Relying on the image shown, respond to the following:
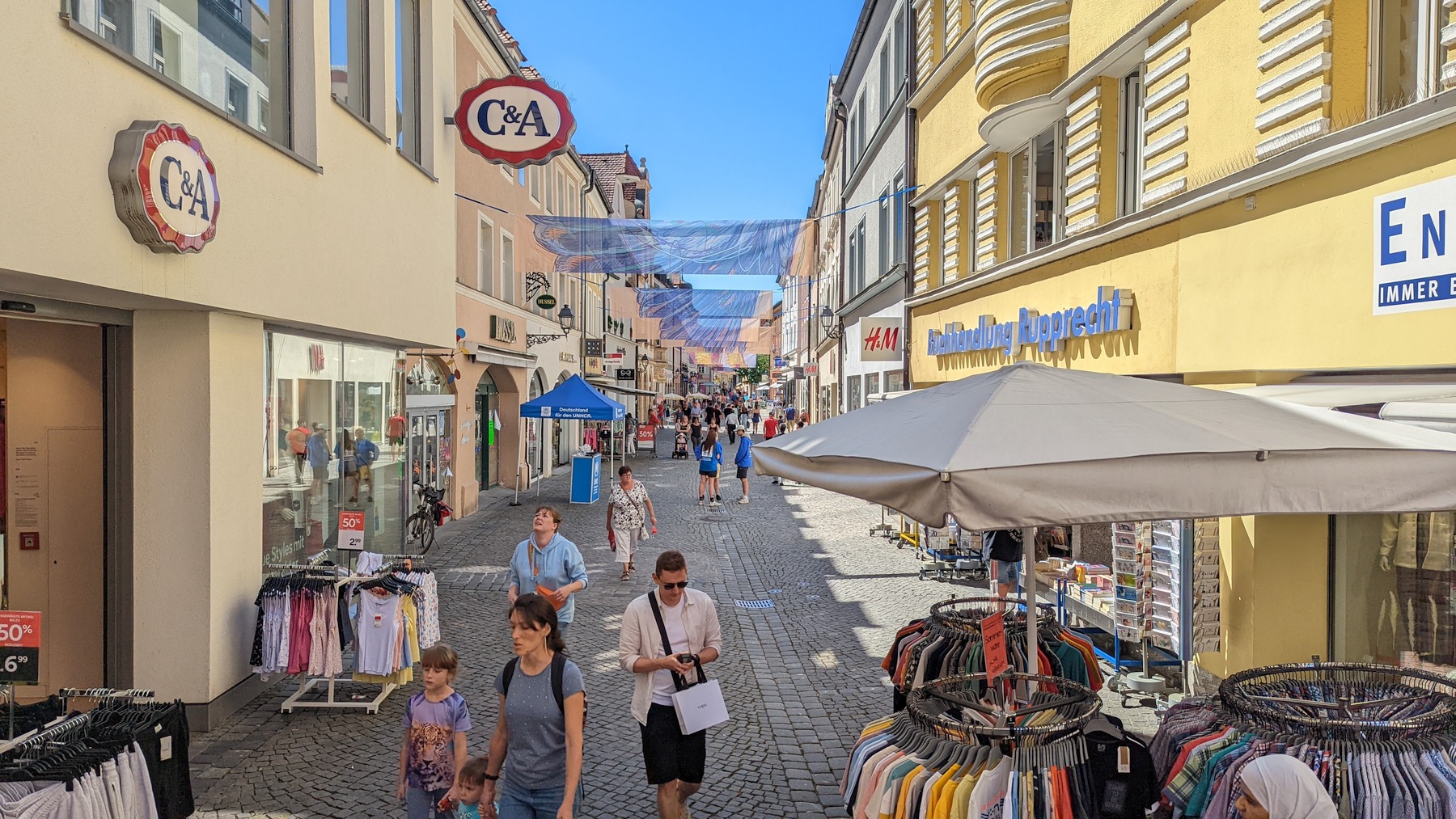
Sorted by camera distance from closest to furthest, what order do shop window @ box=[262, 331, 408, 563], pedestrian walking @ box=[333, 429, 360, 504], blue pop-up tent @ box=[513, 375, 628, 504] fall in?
shop window @ box=[262, 331, 408, 563], pedestrian walking @ box=[333, 429, 360, 504], blue pop-up tent @ box=[513, 375, 628, 504]

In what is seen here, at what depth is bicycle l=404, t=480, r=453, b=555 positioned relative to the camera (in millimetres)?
15227

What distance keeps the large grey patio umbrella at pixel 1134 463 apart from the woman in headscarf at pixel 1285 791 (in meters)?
0.85

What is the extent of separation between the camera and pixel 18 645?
448 centimetres

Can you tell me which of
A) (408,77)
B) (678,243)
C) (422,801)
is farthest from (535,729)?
(678,243)

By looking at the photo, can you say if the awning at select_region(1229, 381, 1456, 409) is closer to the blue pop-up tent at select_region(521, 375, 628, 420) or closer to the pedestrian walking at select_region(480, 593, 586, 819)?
the pedestrian walking at select_region(480, 593, 586, 819)

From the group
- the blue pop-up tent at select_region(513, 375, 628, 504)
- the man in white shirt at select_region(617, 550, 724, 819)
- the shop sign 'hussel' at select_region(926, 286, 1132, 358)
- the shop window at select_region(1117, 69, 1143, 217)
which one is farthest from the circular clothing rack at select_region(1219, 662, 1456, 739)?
the blue pop-up tent at select_region(513, 375, 628, 504)

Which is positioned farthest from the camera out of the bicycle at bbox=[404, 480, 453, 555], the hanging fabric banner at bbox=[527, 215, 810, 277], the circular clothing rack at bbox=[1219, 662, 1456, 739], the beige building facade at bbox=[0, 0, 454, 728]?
the bicycle at bbox=[404, 480, 453, 555]

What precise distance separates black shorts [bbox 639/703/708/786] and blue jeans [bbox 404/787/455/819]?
1.05 meters

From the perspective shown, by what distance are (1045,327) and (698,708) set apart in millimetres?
7412

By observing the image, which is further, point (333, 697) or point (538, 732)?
point (333, 697)

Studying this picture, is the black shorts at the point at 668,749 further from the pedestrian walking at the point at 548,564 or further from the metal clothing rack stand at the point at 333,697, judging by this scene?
the metal clothing rack stand at the point at 333,697

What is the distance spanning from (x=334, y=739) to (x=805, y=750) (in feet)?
10.8

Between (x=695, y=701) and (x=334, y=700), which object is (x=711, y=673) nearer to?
(x=334, y=700)

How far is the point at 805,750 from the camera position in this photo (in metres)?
6.90
